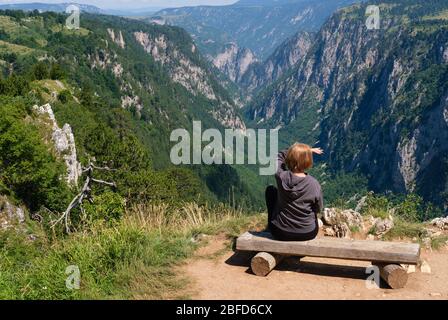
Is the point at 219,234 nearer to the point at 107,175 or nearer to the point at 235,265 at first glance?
the point at 235,265

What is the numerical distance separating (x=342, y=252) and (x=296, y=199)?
4.59 ft

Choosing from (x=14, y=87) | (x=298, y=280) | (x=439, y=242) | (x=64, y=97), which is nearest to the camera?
(x=298, y=280)

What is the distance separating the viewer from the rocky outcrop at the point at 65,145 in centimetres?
4956

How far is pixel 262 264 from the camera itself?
9.97 metres

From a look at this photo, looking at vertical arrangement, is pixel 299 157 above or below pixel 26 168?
above

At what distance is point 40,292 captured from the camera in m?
8.80

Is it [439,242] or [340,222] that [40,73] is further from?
[439,242]

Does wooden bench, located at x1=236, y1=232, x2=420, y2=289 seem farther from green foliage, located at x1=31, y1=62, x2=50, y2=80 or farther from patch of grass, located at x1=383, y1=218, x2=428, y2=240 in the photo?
green foliage, located at x1=31, y1=62, x2=50, y2=80

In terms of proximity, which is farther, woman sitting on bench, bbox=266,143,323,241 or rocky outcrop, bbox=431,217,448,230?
rocky outcrop, bbox=431,217,448,230

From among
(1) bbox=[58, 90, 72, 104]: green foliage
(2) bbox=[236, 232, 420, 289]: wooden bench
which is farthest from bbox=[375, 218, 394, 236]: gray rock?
(1) bbox=[58, 90, 72, 104]: green foliage

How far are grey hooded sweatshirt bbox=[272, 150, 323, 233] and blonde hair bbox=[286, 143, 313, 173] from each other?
22 cm

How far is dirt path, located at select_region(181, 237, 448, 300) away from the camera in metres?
9.02

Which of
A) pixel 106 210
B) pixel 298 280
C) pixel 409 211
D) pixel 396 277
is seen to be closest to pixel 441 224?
pixel 409 211

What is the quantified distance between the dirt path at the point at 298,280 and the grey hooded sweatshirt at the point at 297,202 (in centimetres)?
93
